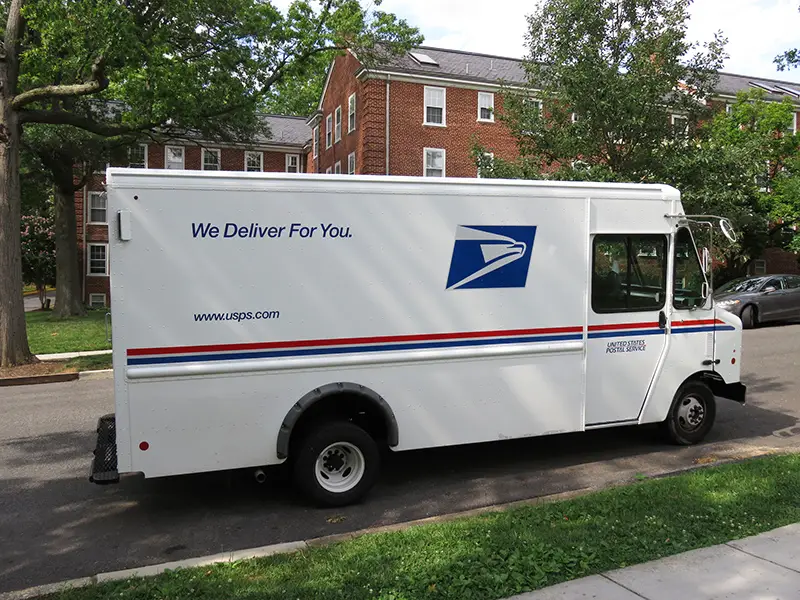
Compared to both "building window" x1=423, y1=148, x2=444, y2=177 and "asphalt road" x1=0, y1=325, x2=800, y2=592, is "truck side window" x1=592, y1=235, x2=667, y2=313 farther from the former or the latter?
"building window" x1=423, y1=148, x2=444, y2=177

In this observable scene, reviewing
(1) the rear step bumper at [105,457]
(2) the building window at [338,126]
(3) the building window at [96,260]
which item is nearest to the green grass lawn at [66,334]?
(1) the rear step bumper at [105,457]

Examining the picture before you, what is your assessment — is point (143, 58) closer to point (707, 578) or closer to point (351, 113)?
point (707, 578)

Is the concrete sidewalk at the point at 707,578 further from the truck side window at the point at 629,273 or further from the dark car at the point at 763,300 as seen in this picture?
the dark car at the point at 763,300

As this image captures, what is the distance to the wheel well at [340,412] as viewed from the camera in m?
5.24

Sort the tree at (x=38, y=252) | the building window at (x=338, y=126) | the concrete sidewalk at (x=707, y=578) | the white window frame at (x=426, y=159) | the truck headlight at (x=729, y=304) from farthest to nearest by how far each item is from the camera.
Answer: the building window at (x=338, y=126) < the tree at (x=38, y=252) < the white window frame at (x=426, y=159) < the truck headlight at (x=729, y=304) < the concrete sidewalk at (x=707, y=578)

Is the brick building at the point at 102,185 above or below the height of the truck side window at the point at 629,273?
above

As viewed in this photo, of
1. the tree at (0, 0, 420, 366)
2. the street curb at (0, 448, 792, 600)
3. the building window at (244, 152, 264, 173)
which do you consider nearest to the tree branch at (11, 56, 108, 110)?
the tree at (0, 0, 420, 366)

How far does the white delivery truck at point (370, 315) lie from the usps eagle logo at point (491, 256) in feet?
0.05

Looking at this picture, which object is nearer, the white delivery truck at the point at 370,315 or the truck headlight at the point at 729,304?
the white delivery truck at the point at 370,315

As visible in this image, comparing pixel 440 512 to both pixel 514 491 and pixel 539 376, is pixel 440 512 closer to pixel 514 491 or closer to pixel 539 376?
pixel 514 491

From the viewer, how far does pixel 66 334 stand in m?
17.6

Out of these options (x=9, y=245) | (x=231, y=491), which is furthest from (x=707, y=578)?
(x=9, y=245)

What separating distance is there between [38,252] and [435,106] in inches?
748

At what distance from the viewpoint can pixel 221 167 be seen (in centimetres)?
3622
